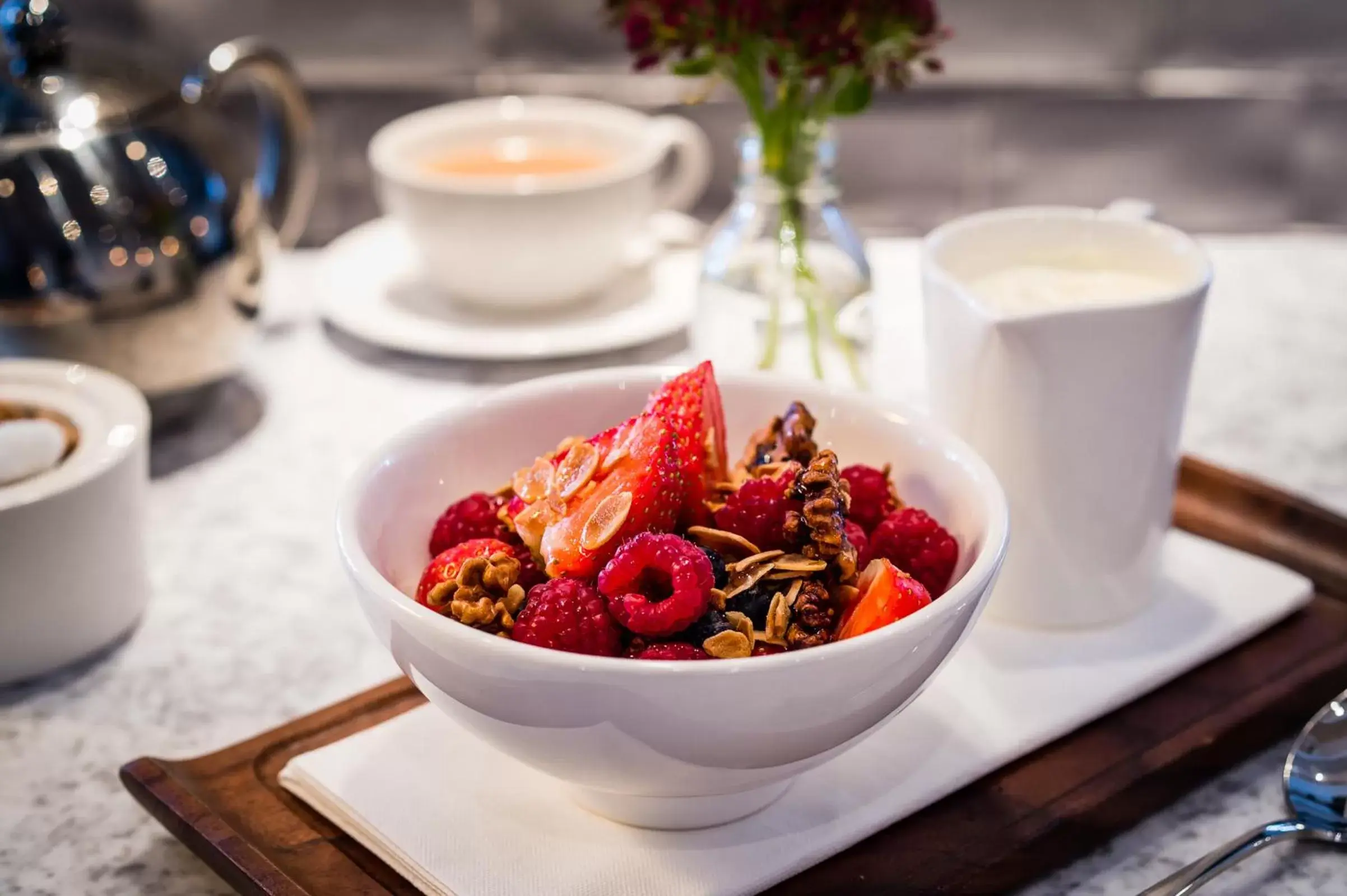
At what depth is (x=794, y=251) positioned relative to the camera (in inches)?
39.0

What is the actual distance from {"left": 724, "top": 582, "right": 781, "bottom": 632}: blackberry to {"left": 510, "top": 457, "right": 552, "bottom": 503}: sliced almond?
11 cm

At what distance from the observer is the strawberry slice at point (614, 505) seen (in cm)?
61

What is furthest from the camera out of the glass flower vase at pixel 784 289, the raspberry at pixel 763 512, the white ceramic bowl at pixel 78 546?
the glass flower vase at pixel 784 289

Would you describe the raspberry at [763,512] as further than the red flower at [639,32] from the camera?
No

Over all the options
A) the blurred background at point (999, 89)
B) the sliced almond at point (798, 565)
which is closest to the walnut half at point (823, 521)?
the sliced almond at point (798, 565)

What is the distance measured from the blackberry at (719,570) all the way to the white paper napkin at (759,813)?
0.10m

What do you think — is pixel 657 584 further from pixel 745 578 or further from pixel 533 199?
pixel 533 199

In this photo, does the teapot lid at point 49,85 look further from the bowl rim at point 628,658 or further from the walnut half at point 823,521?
the walnut half at point 823,521

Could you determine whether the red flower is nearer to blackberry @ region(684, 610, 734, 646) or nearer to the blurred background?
blackberry @ region(684, 610, 734, 646)

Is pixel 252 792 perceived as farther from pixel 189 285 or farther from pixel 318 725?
pixel 189 285

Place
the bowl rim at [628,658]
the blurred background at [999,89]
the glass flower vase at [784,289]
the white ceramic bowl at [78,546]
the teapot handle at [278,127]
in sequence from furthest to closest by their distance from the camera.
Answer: the blurred background at [999,89]
the teapot handle at [278,127]
the glass flower vase at [784,289]
the white ceramic bowl at [78,546]
the bowl rim at [628,658]

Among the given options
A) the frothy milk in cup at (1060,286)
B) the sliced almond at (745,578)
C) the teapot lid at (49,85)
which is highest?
the teapot lid at (49,85)

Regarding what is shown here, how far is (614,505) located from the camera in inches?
24.4

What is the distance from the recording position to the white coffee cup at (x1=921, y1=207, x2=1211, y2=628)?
72 centimetres
